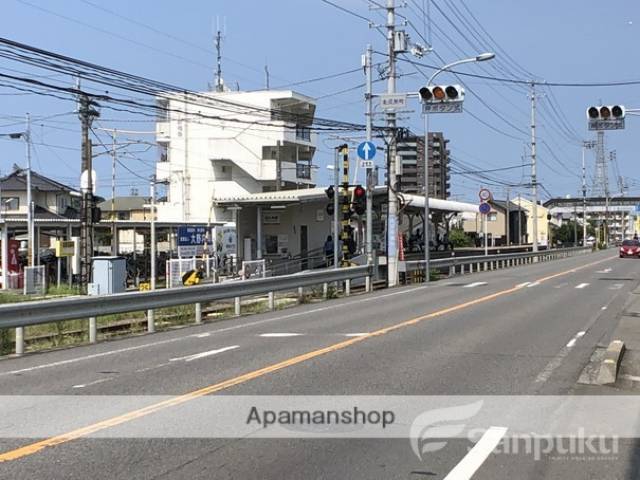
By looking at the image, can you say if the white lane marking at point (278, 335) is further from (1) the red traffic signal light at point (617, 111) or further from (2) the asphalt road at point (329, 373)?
(1) the red traffic signal light at point (617, 111)

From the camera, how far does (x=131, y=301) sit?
48.4ft

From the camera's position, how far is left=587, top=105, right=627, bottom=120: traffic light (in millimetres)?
24578

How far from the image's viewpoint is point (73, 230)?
150ft

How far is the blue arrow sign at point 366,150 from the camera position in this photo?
27562mm

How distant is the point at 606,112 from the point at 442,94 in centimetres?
568

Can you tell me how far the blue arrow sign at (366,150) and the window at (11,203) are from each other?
51305 mm

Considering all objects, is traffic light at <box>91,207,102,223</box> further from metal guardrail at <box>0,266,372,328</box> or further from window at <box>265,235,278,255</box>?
window at <box>265,235,278,255</box>

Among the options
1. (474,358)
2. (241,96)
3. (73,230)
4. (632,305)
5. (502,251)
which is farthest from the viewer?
(241,96)

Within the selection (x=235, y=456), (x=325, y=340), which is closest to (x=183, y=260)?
(x=325, y=340)

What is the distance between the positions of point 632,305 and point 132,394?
15.2 metres

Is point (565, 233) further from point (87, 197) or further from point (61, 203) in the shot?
point (87, 197)

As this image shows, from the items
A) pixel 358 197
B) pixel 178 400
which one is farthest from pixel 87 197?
pixel 178 400

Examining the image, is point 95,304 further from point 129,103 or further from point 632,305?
point 632,305

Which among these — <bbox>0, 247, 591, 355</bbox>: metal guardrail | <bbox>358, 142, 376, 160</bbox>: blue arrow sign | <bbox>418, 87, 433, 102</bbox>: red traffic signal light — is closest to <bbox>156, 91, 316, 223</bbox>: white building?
<bbox>358, 142, 376, 160</bbox>: blue arrow sign
